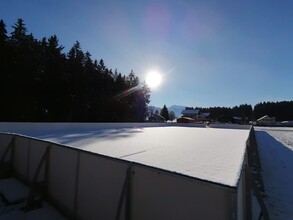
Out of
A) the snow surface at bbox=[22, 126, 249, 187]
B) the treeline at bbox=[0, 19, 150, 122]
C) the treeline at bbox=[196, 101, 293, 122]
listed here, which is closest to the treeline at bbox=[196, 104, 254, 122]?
the treeline at bbox=[196, 101, 293, 122]

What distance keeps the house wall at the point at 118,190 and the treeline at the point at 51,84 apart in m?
16.1

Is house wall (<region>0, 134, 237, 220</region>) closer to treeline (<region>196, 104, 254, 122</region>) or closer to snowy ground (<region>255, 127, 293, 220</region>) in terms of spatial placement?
snowy ground (<region>255, 127, 293, 220</region>)

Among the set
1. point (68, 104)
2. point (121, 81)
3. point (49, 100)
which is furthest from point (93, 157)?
point (121, 81)

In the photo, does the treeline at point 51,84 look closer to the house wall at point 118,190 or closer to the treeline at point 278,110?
the house wall at point 118,190

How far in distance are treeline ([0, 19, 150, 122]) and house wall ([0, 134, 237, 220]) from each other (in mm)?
16125

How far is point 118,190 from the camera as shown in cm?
246

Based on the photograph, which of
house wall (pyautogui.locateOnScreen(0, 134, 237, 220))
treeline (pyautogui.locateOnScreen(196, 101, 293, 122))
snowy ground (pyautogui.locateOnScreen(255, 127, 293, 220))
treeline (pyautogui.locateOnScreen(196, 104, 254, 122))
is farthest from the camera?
treeline (pyautogui.locateOnScreen(196, 104, 254, 122))

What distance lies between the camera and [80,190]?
3012 mm

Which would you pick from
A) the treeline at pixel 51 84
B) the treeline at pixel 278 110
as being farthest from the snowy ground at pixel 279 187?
the treeline at pixel 278 110

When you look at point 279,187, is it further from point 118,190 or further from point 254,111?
point 254,111

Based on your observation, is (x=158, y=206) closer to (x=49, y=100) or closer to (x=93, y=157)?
(x=93, y=157)

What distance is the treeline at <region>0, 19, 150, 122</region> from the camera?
1725cm

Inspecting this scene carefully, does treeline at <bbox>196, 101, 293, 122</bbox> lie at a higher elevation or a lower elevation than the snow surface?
higher

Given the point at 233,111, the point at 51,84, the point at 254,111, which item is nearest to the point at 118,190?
the point at 51,84
